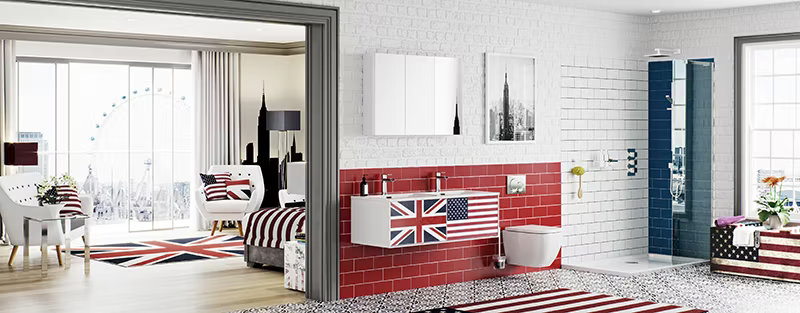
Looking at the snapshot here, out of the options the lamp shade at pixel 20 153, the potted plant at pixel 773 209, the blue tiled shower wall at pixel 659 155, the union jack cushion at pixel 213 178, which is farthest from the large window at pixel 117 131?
the potted plant at pixel 773 209

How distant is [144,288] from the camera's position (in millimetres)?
8039

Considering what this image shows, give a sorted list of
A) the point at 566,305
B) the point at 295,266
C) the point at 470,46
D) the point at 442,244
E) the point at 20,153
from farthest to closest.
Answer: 1. the point at 20,153
2. the point at 470,46
3. the point at 442,244
4. the point at 295,266
5. the point at 566,305

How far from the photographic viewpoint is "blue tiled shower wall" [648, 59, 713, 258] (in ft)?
29.7

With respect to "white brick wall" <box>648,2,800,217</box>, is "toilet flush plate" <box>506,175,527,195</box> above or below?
below

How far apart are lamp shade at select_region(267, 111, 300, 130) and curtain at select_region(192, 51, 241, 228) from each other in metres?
0.82

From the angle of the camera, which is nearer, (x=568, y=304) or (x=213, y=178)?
(x=568, y=304)

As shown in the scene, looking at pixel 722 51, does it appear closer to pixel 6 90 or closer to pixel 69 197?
pixel 69 197

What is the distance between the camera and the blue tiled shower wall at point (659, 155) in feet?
30.8

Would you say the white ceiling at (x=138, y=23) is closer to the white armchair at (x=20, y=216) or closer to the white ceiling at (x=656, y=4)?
the white armchair at (x=20, y=216)

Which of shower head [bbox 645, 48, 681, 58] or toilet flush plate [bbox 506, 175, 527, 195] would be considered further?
shower head [bbox 645, 48, 681, 58]

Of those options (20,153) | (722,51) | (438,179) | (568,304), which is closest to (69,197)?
(20,153)

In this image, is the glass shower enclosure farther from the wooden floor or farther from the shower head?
the wooden floor

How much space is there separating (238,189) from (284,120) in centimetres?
106

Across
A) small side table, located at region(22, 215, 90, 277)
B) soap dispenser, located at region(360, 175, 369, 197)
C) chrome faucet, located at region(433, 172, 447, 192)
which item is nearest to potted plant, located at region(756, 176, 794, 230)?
chrome faucet, located at region(433, 172, 447, 192)
